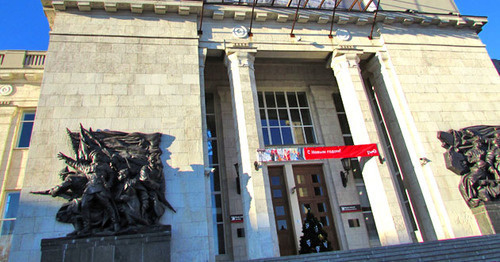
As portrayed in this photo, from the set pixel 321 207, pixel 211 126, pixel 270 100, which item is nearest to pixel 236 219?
pixel 321 207

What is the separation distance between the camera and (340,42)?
1442 centimetres

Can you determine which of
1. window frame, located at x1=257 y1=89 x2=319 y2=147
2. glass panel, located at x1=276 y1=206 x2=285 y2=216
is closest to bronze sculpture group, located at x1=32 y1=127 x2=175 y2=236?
glass panel, located at x1=276 y1=206 x2=285 y2=216

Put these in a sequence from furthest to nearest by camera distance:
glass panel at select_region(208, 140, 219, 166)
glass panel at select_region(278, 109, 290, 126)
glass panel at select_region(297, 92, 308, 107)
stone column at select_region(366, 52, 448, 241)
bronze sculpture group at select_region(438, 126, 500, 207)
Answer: glass panel at select_region(297, 92, 308, 107), glass panel at select_region(278, 109, 290, 126), glass panel at select_region(208, 140, 219, 166), stone column at select_region(366, 52, 448, 241), bronze sculpture group at select_region(438, 126, 500, 207)

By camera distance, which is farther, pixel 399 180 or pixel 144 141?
pixel 399 180

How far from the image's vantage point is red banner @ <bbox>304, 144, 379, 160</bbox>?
12023 millimetres

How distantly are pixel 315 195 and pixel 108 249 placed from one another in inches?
346

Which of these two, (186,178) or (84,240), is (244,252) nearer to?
(186,178)

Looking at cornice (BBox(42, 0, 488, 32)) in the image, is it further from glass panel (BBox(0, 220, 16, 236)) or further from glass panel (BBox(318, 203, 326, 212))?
glass panel (BBox(0, 220, 16, 236))

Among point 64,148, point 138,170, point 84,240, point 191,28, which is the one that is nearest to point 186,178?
point 138,170

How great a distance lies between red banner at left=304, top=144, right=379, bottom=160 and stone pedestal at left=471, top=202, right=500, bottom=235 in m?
3.89

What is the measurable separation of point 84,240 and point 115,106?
4572mm

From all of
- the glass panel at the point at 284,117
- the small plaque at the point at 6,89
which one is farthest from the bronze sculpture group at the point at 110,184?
the glass panel at the point at 284,117

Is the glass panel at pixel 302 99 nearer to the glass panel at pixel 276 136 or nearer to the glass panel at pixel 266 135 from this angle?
the glass panel at pixel 276 136

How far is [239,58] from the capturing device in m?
13.2
